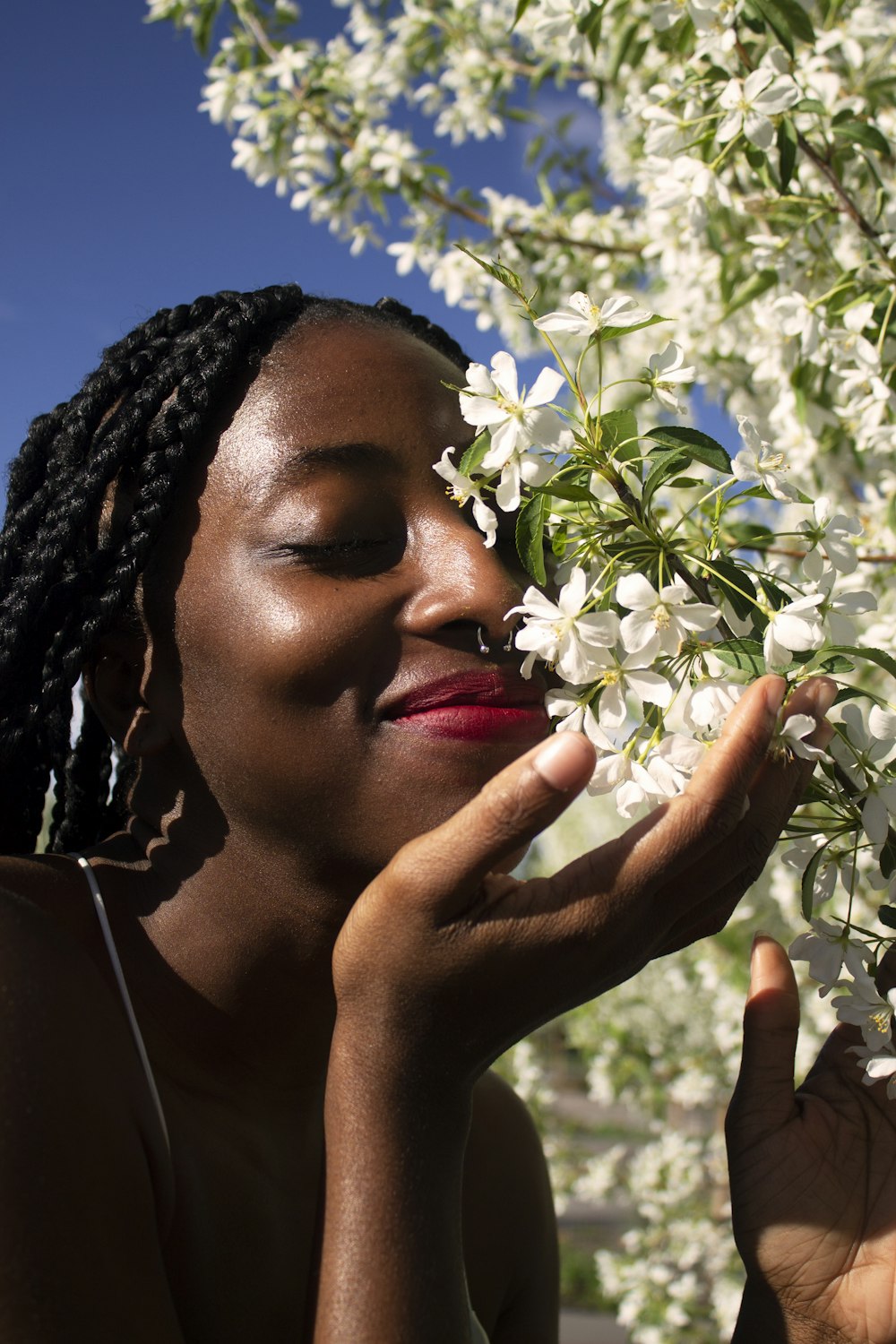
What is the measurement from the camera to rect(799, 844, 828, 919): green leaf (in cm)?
153

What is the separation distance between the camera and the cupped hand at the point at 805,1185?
1.73 meters

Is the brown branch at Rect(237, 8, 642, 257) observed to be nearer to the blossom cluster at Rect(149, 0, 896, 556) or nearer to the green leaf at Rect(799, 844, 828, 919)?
the blossom cluster at Rect(149, 0, 896, 556)

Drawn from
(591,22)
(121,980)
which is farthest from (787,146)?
(121,980)

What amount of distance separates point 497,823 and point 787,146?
6.20ft

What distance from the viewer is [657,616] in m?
1.35

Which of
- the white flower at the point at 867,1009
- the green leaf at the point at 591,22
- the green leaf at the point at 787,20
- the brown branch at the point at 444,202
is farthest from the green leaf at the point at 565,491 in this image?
the brown branch at the point at 444,202

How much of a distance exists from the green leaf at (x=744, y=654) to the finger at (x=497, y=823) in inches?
9.7

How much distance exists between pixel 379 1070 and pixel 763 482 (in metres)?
0.87

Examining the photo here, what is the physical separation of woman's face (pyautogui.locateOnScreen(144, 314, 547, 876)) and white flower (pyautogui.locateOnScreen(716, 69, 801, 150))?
1.06 m

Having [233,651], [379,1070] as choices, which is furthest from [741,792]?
[233,651]

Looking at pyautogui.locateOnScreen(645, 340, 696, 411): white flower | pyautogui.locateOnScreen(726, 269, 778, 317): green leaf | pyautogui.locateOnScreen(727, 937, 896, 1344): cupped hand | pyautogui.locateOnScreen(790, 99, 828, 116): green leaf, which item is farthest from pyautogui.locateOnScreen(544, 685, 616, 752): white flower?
A: pyautogui.locateOnScreen(726, 269, 778, 317): green leaf

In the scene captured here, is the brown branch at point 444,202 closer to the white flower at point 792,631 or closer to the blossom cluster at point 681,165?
the blossom cluster at point 681,165

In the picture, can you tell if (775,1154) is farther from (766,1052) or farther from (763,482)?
(763,482)

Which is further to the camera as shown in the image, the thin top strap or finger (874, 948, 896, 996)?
finger (874, 948, 896, 996)
